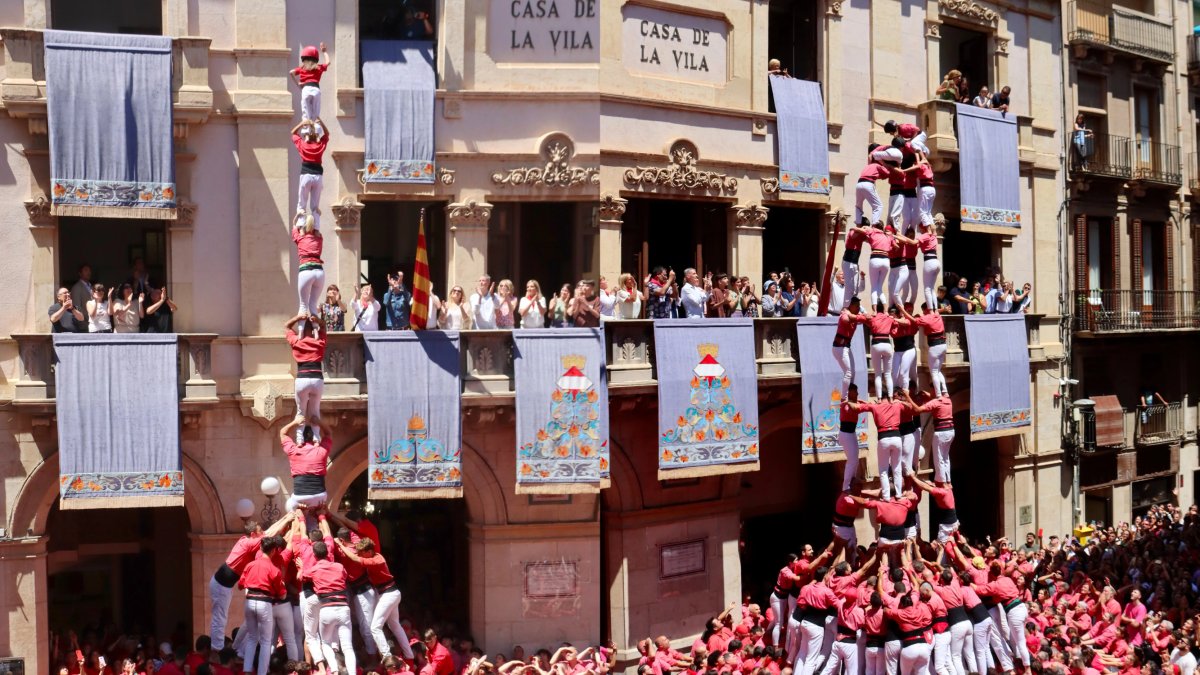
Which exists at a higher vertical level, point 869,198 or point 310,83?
point 310,83

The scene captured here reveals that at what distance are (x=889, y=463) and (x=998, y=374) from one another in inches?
396

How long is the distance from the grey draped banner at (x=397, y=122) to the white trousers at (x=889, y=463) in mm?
9390

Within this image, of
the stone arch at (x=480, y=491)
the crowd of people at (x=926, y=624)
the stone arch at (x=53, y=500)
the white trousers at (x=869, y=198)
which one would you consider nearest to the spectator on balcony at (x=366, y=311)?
the stone arch at (x=480, y=491)

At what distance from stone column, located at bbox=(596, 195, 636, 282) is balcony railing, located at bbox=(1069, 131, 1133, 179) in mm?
14865

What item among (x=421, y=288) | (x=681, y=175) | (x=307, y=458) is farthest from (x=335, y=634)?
(x=681, y=175)

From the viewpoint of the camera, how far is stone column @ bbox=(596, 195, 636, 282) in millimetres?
22469

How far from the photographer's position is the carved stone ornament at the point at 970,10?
28250mm

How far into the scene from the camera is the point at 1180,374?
35.0 metres

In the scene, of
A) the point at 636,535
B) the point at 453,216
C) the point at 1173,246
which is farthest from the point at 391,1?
the point at 1173,246

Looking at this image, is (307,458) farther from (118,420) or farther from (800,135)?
(800,135)

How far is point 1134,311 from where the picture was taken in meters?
33.0

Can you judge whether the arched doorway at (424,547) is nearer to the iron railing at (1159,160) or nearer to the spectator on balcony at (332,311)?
the spectator on balcony at (332,311)

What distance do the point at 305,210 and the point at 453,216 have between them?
15.5 ft

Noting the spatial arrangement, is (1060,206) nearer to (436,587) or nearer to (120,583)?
(436,587)
